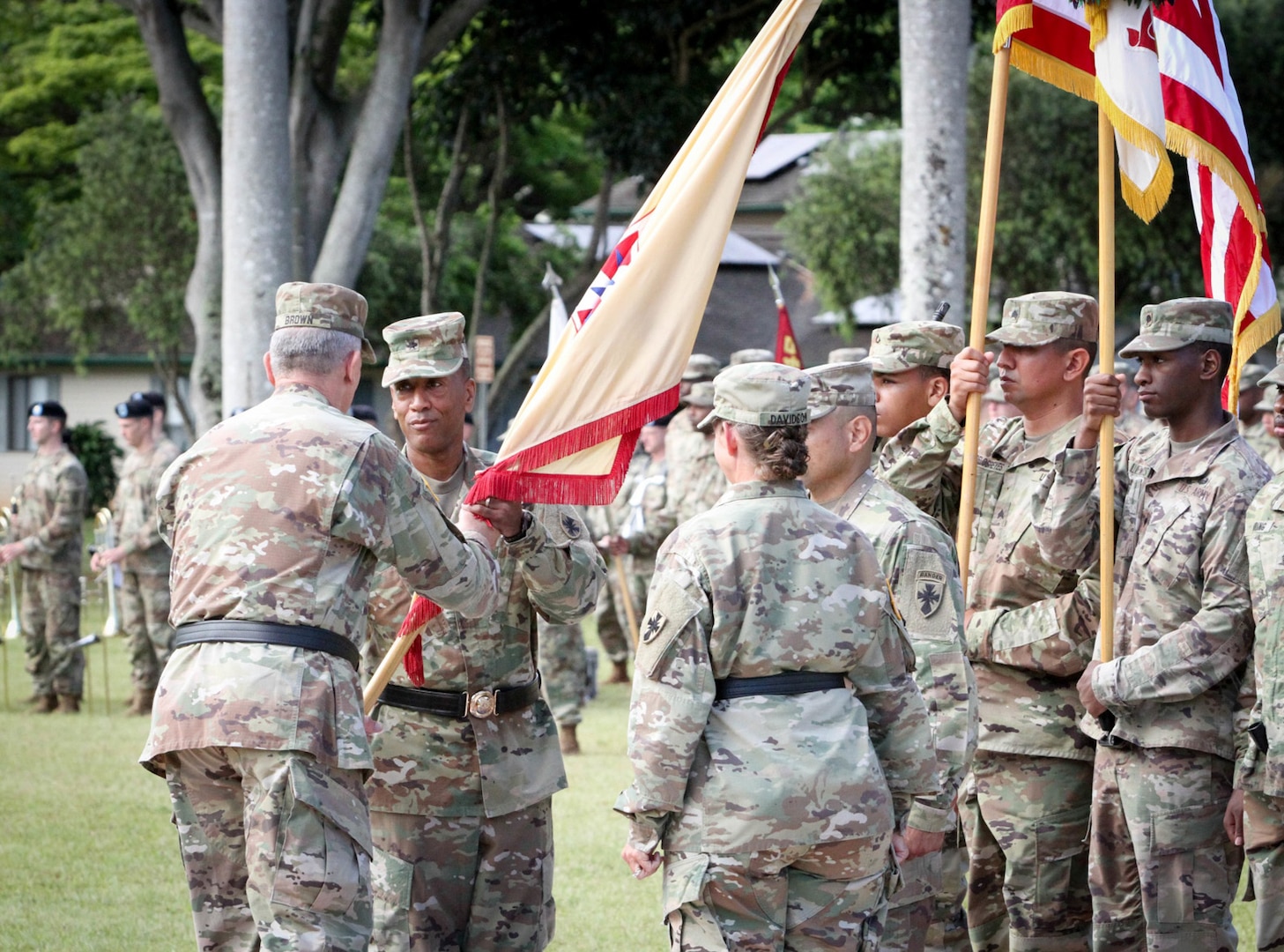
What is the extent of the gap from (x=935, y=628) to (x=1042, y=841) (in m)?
1.36

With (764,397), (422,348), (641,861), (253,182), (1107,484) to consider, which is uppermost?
(253,182)

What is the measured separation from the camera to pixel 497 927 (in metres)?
5.01

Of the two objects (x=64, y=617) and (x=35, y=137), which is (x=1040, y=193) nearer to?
(x=64, y=617)

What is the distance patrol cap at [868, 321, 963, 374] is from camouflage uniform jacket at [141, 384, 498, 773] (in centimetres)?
205

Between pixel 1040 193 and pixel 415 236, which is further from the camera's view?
pixel 415 236

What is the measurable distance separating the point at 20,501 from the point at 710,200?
10237mm

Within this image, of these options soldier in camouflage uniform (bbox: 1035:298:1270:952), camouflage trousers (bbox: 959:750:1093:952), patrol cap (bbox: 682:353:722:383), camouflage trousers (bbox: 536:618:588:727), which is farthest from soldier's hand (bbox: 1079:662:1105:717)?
patrol cap (bbox: 682:353:722:383)

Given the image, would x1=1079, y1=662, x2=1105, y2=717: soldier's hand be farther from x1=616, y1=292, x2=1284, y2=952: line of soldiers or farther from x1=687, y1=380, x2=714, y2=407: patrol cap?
x1=687, y1=380, x2=714, y2=407: patrol cap

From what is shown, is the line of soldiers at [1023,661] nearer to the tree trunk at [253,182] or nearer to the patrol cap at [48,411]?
the tree trunk at [253,182]

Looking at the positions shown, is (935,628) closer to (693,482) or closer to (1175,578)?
(1175,578)

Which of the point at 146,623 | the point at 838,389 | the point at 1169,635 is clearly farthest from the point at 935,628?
the point at 146,623

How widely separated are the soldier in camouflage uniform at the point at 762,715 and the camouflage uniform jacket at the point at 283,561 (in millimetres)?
809

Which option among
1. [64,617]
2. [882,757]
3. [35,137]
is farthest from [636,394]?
[35,137]

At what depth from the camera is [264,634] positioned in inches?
169
